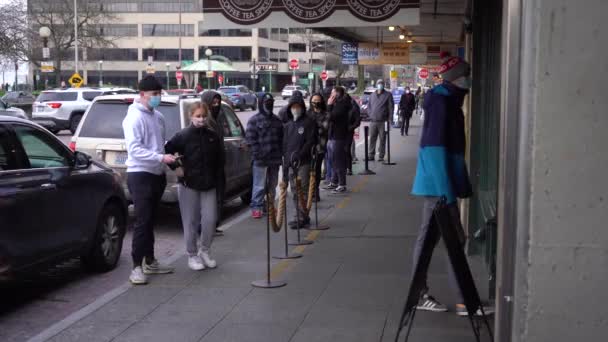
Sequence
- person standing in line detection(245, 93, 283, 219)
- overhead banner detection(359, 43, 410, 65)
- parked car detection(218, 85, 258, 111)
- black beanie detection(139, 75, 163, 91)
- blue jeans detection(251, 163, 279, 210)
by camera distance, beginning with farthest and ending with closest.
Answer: parked car detection(218, 85, 258, 111)
overhead banner detection(359, 43, 410, 65)
blue jeans detection(251, 163, 279, 210)
person standing in line detection(245, 93, 283, 219)
black beanie detection(139, 75, 163, 91)

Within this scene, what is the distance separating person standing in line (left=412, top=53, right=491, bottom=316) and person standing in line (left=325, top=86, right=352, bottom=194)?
26.5ft

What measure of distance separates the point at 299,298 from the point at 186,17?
88.9 metres

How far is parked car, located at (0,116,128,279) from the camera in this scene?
682 centimetres

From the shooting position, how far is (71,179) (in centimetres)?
789

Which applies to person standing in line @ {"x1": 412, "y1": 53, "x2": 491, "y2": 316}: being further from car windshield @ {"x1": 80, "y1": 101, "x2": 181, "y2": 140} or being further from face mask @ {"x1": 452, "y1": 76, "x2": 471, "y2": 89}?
car windshield @ {"x1": 80, "y1": 101, "x2": 181, "y2": 140}

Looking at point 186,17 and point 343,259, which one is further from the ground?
point 186,17

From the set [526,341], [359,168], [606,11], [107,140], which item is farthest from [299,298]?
[359,168]

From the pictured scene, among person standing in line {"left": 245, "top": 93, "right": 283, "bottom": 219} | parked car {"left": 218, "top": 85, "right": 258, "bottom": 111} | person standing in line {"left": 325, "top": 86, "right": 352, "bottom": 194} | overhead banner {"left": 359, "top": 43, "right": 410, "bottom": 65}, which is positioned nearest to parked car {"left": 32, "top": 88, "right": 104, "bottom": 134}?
overhead banner {"left": 359, "top": 43, "right": 410, "bottom": 65}

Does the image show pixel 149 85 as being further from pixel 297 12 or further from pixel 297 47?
pixel 297 47

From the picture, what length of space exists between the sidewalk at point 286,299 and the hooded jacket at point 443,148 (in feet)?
3.57

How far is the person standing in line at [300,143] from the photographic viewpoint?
35.9 feet

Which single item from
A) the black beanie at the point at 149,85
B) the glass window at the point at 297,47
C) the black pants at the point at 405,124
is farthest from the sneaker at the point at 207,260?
the glass window at the point at 297,47

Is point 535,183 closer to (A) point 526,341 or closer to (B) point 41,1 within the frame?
(A) point 526,341

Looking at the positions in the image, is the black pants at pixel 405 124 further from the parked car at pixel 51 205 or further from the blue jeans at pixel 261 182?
the parked car at pixel 51 205
